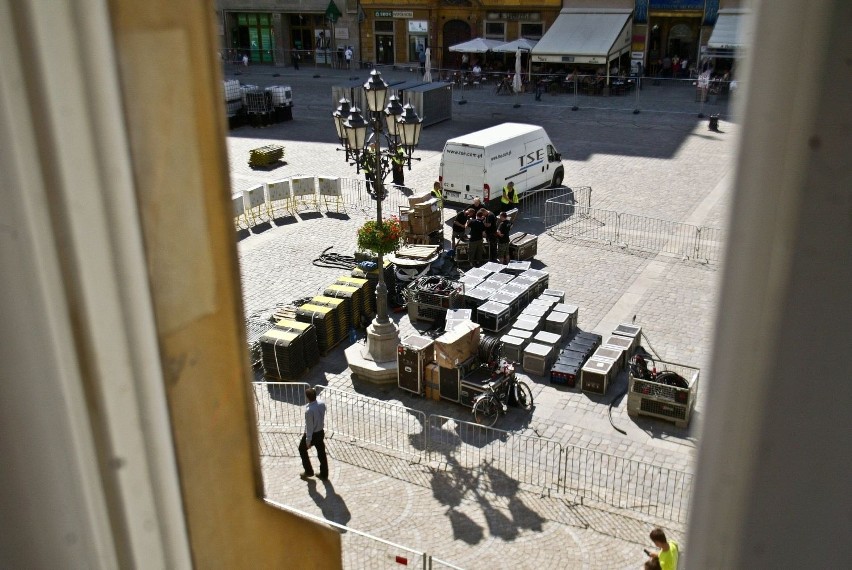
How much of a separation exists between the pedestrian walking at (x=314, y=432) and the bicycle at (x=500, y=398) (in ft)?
6.79

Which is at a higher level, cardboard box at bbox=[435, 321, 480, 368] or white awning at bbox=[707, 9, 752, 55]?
white awning at bbox=[707, 9, 752, 55]

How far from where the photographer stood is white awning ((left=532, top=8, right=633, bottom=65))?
34.9 m

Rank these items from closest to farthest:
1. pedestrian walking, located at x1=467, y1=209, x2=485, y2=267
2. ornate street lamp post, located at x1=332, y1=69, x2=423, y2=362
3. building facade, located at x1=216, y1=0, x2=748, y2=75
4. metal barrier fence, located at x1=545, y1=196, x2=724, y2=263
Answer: ornate street lamp post, located at x1=332, y1=69, x2=423, y2=362, pedestrian walking, located at x1=467, y1=209, x2=485, y2=267, metal barrier fence, located at x1=545, y1=196, x2=724, y2=263, building facade, located at x1=216, y1=0, x2=748, y2=75

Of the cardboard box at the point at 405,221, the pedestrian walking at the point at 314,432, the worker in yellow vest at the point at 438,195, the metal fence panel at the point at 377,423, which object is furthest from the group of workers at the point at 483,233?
the pedestrian walking at the point at 314,432

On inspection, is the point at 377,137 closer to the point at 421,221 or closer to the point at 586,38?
the point at 421,221

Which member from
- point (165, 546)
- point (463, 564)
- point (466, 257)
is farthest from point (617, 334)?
point (165, 546)

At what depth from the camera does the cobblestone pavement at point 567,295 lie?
8.05 metres

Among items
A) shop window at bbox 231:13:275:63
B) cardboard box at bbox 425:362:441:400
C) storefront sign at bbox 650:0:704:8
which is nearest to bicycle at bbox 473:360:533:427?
cardboard box at bbox 425:362:441:400

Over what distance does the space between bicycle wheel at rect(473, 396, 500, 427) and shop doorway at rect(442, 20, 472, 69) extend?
34.1 meters

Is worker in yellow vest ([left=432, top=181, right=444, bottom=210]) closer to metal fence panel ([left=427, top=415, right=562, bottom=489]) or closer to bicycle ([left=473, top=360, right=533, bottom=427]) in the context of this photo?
bicycle ([left=473, top=360, right=533, bottom=427])

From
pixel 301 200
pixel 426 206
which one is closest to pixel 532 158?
pixel 426 206

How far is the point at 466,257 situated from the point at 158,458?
14227 millimetres

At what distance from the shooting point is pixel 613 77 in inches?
1359

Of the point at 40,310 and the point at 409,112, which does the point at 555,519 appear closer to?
the point at 409,112
